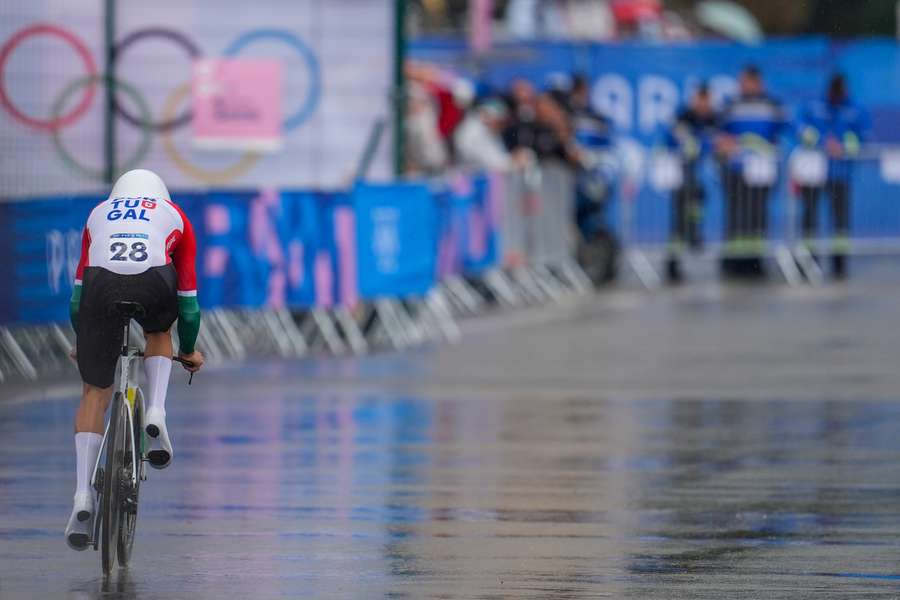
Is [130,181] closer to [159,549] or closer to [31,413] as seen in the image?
[159,549]

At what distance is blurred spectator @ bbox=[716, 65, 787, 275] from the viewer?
89.5ft

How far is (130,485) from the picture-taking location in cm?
884

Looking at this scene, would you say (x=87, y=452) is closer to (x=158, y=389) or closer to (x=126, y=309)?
(x=158, y=389)

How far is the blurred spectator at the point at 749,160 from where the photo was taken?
89.5 feet

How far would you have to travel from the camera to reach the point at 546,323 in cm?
2255

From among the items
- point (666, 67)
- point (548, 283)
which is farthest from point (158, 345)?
point (666, 67)

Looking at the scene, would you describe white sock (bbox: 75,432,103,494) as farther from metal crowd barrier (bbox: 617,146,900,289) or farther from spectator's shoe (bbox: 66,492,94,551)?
metal crowd barrier (bbox: 617,146,900,289)

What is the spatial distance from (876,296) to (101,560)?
17.7 m

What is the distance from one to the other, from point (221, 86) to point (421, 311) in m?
2.79

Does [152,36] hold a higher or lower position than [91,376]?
higher

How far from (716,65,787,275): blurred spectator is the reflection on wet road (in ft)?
38.7

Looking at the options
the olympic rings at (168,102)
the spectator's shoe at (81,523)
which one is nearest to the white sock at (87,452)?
the spectator's shoe at (81,523)

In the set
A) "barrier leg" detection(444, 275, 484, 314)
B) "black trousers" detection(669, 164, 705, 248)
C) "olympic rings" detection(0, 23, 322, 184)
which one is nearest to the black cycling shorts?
"olympic rings" detection(0, 23, 322, 184)

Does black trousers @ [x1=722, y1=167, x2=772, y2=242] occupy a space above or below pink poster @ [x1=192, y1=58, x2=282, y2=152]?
below
